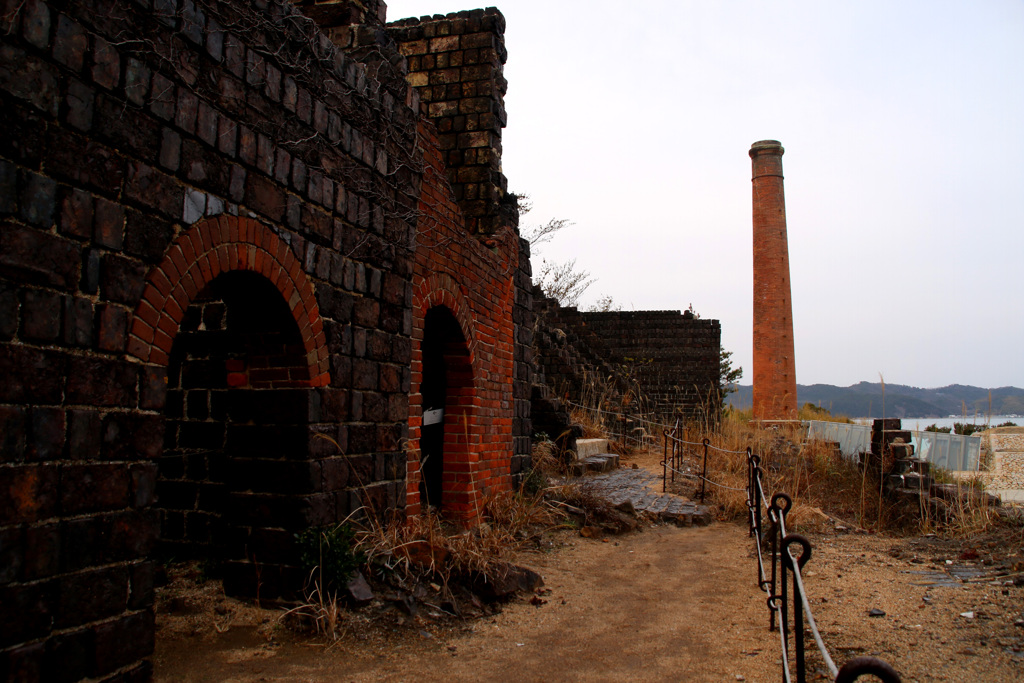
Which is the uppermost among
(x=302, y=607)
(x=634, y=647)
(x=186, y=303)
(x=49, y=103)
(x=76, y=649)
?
(x=49, y=103)

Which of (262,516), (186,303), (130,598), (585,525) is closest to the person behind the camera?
(130,598)

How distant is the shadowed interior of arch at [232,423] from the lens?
4629mm

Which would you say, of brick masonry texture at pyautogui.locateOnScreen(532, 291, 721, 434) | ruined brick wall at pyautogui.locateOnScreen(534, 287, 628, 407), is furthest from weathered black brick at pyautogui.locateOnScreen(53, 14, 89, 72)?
brick masonry texture at pyautogui.locateOnScreen(532, 291, 721, 434)

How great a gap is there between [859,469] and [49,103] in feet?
41.2

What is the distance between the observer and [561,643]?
16.0ft

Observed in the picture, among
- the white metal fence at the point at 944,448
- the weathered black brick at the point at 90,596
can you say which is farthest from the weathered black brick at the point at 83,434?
the white metal fence at the point at 944,448

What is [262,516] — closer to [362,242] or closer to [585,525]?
[362,242]

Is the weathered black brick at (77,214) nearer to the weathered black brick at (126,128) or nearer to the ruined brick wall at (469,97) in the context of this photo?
the weathered black brick at (126,128)

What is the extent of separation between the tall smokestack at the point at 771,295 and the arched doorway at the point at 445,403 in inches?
729

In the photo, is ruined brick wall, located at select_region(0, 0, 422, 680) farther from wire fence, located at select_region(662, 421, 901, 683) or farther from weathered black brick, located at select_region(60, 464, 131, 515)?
wire fence, located at select_region(662, 421, 901, 683)

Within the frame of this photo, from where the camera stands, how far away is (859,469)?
476 inches

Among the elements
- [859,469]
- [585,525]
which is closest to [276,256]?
[585,525]

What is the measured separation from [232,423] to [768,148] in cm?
2371

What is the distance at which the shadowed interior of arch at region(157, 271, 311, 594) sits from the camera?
463 centimetres
